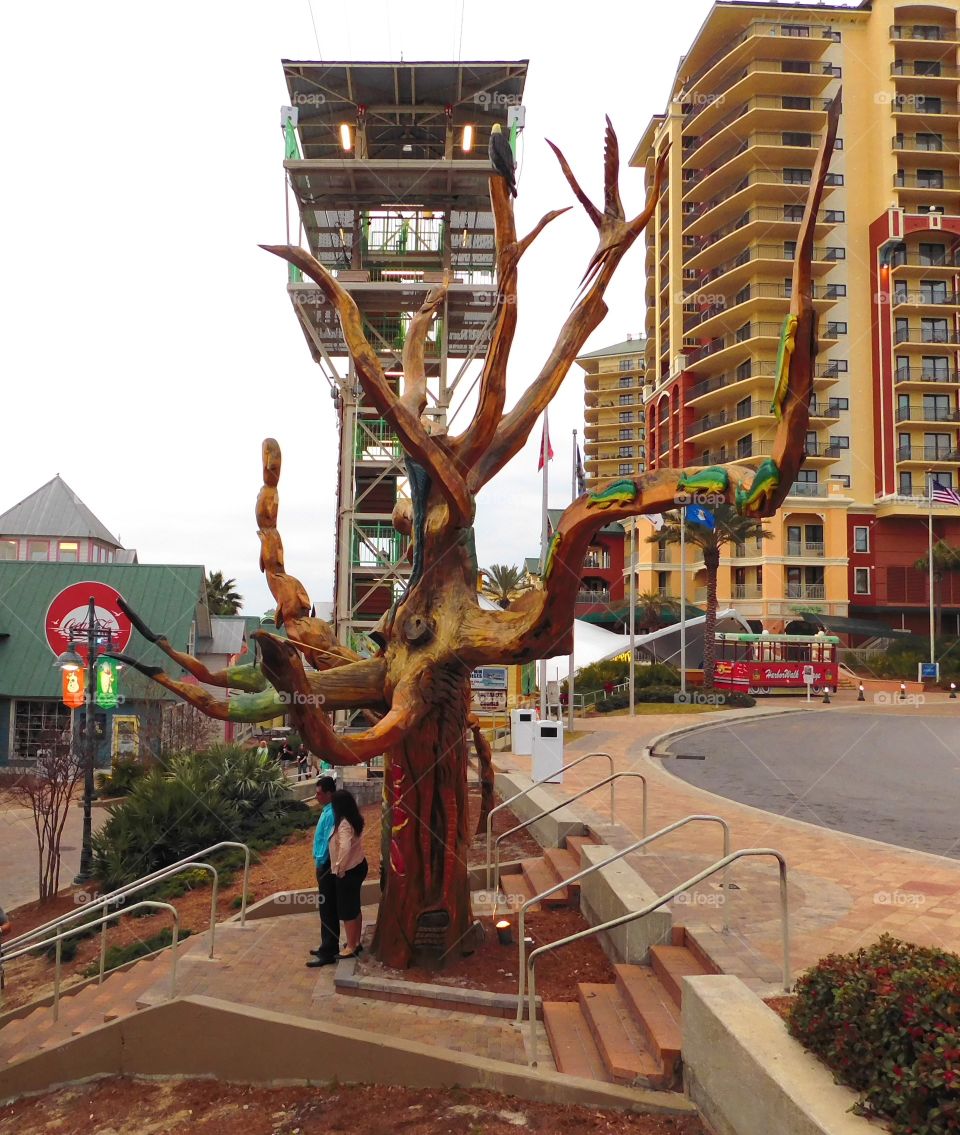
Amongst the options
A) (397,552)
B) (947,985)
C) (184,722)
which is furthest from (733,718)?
(947,985)

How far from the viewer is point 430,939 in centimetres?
726

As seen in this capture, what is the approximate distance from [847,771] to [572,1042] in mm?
14573

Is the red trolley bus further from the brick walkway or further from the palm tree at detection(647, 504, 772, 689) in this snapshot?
the brick walkway

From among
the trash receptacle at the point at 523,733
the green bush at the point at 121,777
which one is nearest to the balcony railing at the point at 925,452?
the trash receptacle at the point at 523,733

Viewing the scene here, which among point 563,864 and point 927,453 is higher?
point 927,453

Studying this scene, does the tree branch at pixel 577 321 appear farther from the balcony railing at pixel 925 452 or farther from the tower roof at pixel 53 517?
the balcony railing at pixel 925 452

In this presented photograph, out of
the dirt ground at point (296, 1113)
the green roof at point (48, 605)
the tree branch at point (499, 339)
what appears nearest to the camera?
the dirt ground at point (296, 1113)

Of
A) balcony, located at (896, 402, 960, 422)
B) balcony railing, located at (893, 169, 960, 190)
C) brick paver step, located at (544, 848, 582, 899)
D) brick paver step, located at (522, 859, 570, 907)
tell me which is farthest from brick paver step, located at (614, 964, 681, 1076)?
balcony railing, located at (893, 169, 960, 190)

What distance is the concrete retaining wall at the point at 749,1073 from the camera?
3.49 metres

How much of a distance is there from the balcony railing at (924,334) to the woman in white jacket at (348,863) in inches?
2042

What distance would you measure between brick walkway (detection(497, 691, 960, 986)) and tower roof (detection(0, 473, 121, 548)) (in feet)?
133

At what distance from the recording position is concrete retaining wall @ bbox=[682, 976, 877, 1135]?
3492 mm

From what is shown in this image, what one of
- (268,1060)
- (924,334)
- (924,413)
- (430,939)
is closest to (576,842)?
(430,939)

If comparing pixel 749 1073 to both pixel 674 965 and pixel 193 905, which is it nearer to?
pixel 674 965
